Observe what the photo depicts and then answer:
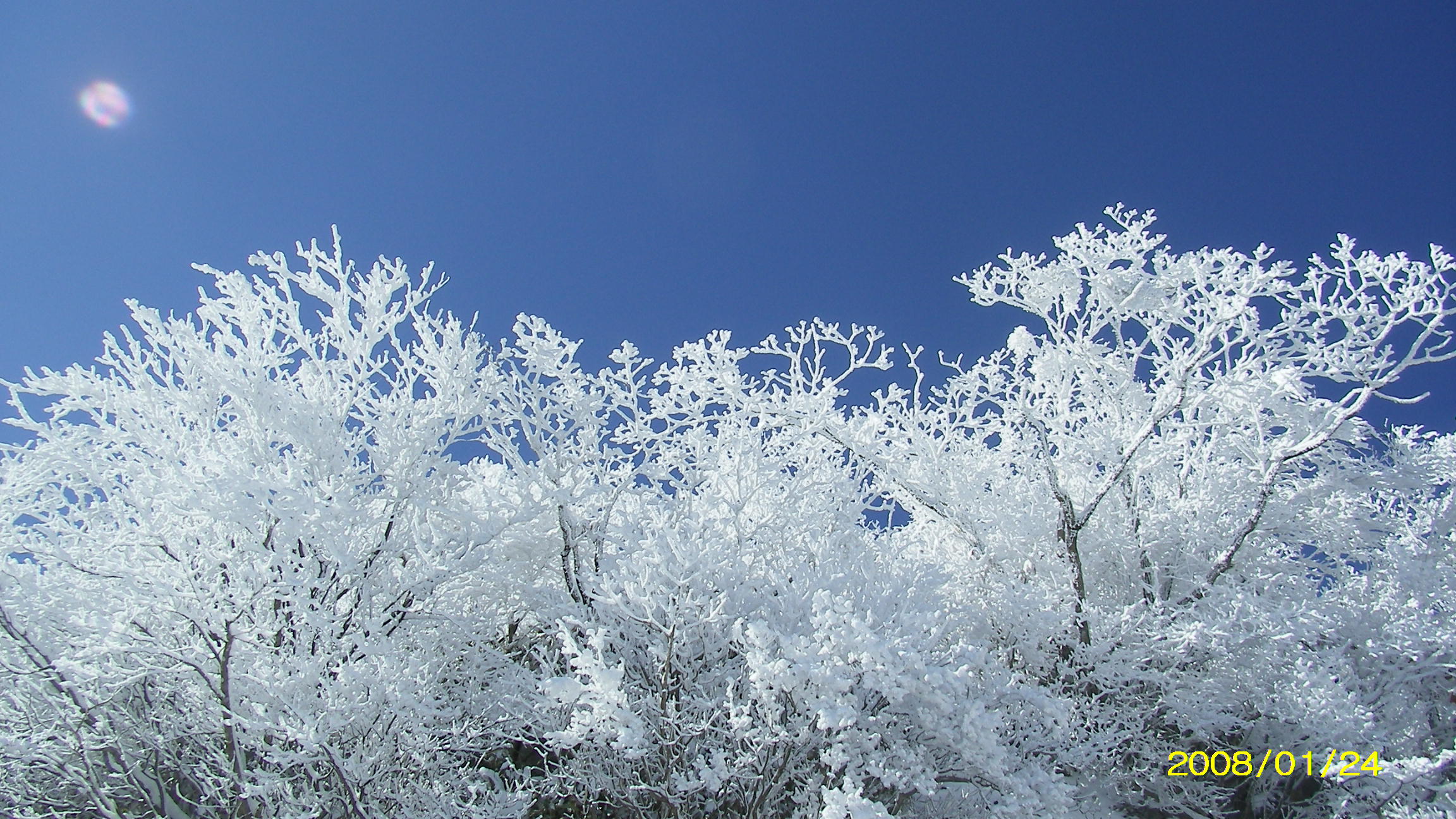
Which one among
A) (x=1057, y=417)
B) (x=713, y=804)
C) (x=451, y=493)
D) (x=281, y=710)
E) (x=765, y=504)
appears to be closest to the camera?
(x=281, y=710)

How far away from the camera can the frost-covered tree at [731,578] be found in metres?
5.72

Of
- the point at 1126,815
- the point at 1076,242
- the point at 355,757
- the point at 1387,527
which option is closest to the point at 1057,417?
the point at 1076,242

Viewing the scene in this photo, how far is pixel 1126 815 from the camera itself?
9.34 m

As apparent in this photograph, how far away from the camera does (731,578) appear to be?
277 inches

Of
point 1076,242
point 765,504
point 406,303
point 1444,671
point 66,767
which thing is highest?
point 1076,242

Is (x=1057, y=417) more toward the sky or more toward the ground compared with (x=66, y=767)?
more toward the sky

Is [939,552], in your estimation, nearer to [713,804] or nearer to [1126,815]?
[1126,815]

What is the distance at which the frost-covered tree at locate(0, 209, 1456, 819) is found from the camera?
572 cm

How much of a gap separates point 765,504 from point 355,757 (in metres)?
5.24

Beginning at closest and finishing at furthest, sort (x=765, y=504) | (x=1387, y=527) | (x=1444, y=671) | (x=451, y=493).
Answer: (x=451, y=493) → (x=1444, y=671) → (x=765, y=504) → (x=1387, y=527)

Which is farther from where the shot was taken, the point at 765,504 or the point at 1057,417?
the point at 1057,417
